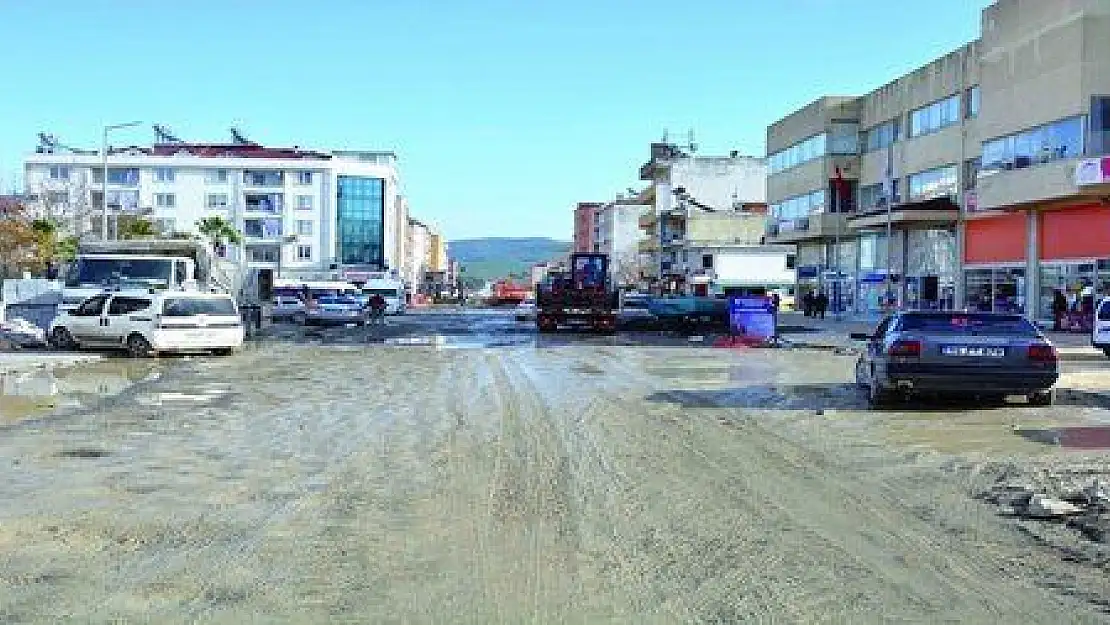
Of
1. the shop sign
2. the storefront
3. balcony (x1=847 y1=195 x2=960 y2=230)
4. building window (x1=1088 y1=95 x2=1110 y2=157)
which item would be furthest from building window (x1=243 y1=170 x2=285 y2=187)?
the shop sign

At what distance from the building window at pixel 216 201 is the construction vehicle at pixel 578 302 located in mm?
83533

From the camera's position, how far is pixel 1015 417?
14977mm

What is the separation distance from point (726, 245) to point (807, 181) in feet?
108

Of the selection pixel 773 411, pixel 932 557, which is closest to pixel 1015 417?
pixel 773 411

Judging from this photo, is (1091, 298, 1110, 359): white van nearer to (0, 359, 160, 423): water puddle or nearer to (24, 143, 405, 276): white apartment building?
(0, 359, 160, 423): water puddle

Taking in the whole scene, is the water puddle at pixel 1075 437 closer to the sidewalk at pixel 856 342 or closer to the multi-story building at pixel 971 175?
the sidewalk at pixel 856 342

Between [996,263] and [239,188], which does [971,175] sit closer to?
[996,263]

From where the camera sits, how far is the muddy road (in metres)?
→ 6.20

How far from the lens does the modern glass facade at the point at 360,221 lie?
132 m

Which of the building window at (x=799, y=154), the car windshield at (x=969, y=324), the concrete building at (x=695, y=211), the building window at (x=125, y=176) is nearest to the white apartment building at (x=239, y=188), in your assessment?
the building window at (x=125, y=176)

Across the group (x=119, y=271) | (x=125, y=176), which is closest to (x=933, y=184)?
(x=119, y=271)

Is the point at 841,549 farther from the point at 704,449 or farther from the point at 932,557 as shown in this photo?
the point at 704,449

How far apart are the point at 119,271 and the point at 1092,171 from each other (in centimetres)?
2927

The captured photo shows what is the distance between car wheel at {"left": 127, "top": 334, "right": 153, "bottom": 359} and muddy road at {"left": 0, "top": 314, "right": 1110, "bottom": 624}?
34.9ft
